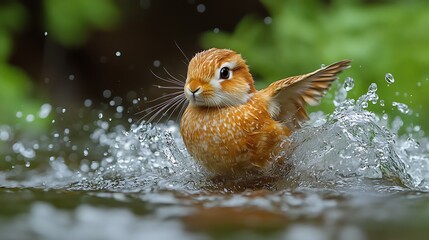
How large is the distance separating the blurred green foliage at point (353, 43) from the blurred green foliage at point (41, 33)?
114 cm

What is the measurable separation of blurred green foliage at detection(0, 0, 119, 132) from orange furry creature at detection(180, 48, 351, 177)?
9.98 ft

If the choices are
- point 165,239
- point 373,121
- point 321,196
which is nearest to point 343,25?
point 373,121

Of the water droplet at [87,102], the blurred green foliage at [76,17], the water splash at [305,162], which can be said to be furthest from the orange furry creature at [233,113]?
the water droplet at [87,102]

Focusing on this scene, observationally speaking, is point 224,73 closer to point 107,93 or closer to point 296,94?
point 296,94

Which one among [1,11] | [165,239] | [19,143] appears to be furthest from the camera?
[1,11]

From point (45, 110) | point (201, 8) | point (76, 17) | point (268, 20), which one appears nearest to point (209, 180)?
point (45, 110)

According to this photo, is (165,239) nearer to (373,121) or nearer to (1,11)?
(373,121)

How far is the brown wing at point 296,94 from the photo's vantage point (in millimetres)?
3014

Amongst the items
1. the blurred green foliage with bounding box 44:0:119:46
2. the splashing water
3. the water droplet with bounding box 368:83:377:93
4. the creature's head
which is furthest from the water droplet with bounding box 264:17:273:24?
the creature's head

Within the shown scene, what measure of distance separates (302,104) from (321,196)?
838 mm

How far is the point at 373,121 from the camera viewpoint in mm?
3117

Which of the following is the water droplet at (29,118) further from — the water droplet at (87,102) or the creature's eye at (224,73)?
the creature's eye at (224,73)

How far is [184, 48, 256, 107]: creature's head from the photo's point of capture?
2.86 m

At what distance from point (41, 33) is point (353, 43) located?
3182 millimetres
